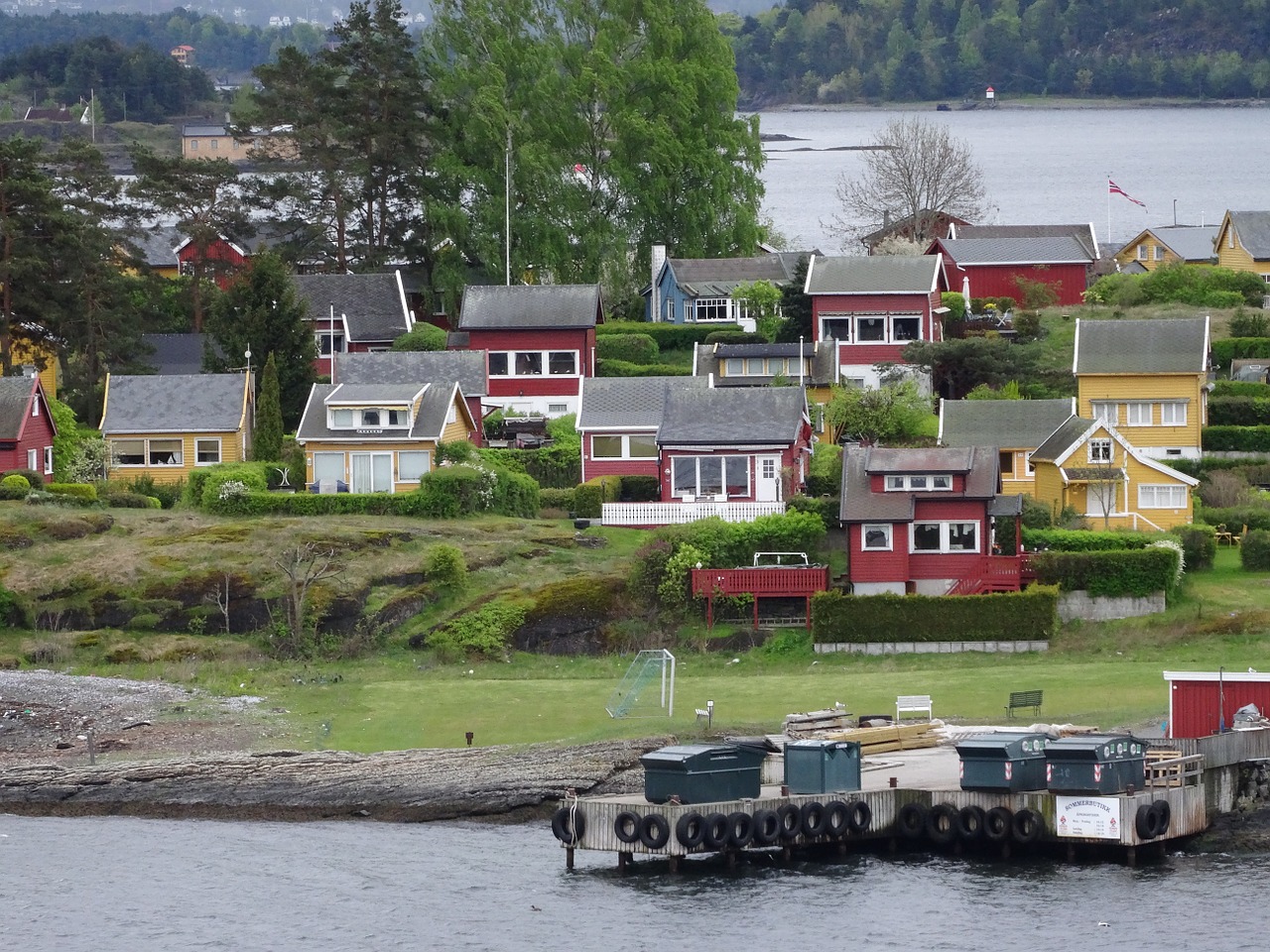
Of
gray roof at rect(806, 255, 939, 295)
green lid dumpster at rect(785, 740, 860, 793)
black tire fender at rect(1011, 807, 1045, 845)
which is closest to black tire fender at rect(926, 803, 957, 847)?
black tire fender at rect(1011, 807, 1045, 845)

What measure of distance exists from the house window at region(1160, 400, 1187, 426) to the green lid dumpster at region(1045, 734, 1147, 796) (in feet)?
124

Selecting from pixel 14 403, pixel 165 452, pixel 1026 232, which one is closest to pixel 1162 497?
pixel 165 452

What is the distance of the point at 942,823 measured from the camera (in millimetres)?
48781

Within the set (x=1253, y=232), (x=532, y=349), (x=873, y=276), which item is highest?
(x=1253, y=232)

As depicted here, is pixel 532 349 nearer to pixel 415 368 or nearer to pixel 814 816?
pixel 415 368

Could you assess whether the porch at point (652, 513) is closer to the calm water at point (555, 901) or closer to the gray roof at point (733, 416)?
the gray roof at point (733, 416)

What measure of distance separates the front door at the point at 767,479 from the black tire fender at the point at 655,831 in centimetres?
3052

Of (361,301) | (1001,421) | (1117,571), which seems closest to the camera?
(1117,571)

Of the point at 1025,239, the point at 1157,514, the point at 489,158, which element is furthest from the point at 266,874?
the point at 1025,239

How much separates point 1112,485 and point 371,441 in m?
25.7

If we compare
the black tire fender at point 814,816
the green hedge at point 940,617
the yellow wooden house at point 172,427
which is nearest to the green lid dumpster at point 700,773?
the black tire fender at point 814,816

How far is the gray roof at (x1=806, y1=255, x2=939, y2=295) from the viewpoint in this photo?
9612 cm

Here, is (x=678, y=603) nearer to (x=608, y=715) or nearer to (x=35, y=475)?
(x=608, y=715)

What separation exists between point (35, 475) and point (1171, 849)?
47938 millimetres
